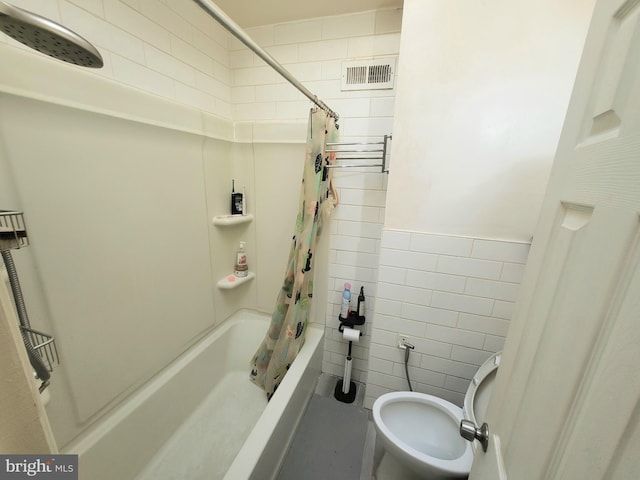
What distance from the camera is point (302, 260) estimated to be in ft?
4.53

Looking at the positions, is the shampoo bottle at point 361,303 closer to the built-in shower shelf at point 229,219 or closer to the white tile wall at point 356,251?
the white tile wall at point 356,251

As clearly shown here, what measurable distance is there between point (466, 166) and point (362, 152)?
552mm

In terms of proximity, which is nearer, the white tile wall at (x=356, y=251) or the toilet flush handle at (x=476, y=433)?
the toilet flush handle at (x=476, y=433)

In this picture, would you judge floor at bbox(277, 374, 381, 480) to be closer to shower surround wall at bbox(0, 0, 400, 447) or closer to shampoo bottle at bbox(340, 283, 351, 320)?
shower surround wall at bbox(0, 0, 400, 447)

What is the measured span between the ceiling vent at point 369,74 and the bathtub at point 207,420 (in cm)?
158

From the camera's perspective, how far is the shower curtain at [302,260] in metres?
1.30

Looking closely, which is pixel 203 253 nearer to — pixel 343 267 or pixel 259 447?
pixel 343 267

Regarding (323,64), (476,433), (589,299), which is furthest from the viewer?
(323,64)

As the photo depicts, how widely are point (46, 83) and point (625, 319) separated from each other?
1.47 m

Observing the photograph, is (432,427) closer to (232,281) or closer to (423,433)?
(423,433)

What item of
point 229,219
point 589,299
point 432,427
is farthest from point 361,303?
point 589,299

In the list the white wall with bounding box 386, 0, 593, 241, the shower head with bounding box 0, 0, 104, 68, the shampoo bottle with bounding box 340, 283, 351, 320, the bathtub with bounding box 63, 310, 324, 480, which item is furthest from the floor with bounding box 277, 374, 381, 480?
the shower head with bounding box 0, 0, 104, 68

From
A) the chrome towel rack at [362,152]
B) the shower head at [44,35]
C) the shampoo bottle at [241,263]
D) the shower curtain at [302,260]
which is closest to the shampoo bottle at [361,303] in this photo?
the shower curtain at [302,260]

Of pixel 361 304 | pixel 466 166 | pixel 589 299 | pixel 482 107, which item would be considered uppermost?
pixel 482 107
